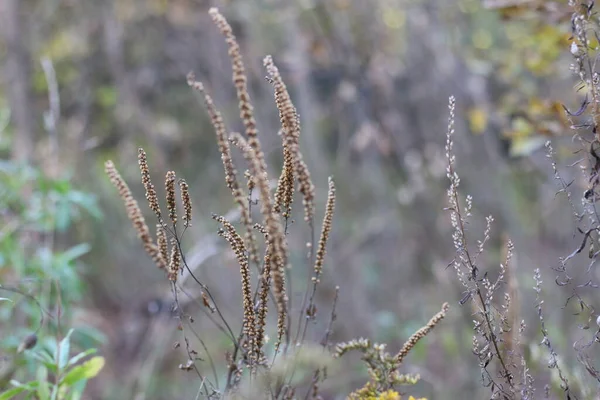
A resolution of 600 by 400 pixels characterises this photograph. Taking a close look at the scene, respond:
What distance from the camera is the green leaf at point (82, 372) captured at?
1.81m

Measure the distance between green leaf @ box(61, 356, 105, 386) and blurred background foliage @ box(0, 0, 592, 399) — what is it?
295cm

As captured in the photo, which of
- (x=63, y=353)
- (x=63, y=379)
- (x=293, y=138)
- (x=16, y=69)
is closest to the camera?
(x=293, y=138)

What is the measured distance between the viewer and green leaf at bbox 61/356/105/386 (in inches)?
71.3

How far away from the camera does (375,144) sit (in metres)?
6.31

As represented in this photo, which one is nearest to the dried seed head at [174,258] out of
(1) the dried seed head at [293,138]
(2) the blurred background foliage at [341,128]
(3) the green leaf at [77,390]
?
(1) the dried seed head at [293,138]

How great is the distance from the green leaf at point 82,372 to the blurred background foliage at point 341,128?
116 inches

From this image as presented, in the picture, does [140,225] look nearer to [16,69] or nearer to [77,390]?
[77,390]

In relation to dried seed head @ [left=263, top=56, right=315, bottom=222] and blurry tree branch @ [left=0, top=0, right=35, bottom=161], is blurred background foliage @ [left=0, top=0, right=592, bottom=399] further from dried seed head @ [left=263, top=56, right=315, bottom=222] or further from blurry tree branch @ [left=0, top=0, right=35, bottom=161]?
dried seed head @ [left=263, top=56, right=315, bottom=222]

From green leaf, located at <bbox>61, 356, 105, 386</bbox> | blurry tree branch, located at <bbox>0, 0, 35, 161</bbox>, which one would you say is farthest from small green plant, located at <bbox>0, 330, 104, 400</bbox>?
blurry tree branch, located at <bbox>0, 0, 35, 161</bbox>

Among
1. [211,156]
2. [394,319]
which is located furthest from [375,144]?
[211,156]

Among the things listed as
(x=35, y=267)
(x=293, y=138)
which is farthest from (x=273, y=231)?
(x=35, y=267)

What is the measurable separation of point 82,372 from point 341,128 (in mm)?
5421

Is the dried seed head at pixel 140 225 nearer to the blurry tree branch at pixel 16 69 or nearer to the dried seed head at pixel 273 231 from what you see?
the dried seed head at pixel 273 231

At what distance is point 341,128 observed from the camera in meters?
7.01
